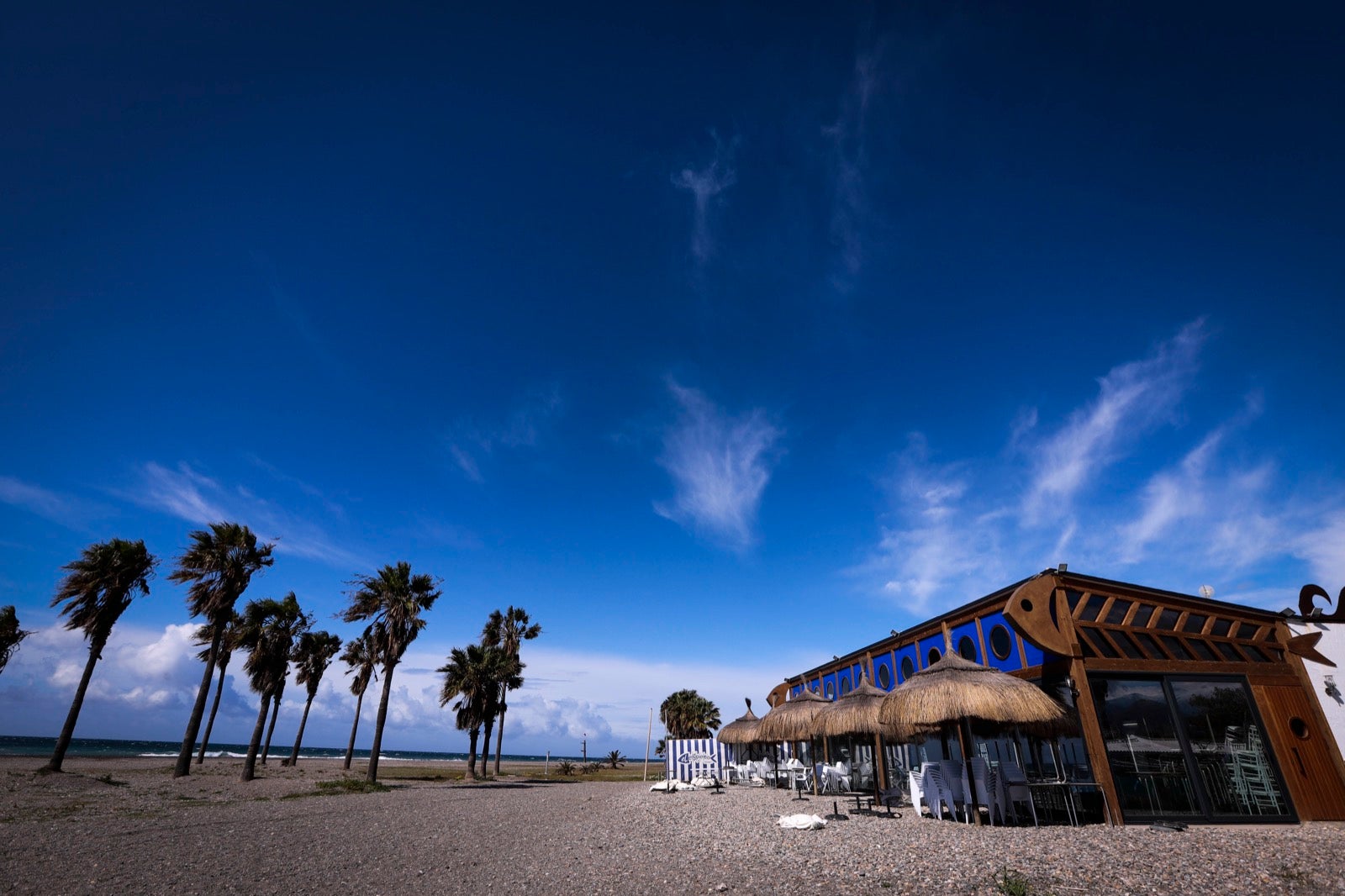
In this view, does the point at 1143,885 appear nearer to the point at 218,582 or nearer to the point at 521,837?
the point at 521,837

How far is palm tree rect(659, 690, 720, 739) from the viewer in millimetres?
52606

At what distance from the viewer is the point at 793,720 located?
59.9ft

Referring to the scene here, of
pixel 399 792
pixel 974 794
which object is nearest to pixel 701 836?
pixel 974 794

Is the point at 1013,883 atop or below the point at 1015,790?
below

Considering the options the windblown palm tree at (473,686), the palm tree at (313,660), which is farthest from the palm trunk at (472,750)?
the palm tree at (313,660)

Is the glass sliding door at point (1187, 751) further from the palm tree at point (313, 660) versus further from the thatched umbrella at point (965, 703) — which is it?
the palm tree at point (313, 660)

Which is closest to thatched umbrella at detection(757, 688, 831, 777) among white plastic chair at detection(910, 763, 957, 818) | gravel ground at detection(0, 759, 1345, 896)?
gravel ground at detection(0, 759, 1345, 896)

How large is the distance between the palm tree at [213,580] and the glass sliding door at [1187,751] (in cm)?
2986

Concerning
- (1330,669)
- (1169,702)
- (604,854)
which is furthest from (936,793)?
(1330,669)

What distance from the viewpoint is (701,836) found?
1098cm

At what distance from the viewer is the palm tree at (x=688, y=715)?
52606mm

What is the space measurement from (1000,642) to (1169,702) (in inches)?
133

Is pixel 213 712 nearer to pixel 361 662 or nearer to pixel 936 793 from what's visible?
pixel 361 662

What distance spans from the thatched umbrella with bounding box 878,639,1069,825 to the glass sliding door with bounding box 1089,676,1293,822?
136 centimetres
